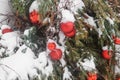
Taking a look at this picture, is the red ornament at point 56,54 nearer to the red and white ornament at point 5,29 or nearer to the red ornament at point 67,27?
the red ornament at point 67,27

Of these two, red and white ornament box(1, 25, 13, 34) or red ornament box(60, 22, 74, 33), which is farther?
red and white ornament box(1, 25, 13, 34)

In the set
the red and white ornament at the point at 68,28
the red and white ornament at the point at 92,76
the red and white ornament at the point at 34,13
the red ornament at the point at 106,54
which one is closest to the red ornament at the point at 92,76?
the red and white ornament at the point at 92,76

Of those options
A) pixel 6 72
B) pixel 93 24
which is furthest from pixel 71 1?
pixel 6 72

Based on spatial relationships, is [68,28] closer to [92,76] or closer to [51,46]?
[51,46]

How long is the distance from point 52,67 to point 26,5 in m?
0.52

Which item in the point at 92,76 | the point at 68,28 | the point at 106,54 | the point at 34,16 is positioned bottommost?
the point at 92,76

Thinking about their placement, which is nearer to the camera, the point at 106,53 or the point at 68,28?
the point at 68,28

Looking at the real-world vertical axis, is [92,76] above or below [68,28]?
below

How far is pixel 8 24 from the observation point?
2830 millimetres

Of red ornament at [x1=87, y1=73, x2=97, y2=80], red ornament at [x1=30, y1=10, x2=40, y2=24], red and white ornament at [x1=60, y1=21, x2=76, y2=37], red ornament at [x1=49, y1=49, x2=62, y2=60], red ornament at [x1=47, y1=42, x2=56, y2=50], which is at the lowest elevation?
red ornament at [x1=87, y1=73, x2=97, y2=80]

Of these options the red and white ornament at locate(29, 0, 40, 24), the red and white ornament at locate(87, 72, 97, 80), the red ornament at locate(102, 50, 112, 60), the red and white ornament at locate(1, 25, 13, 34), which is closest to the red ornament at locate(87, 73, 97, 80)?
the red and white ornament at locate(87, 72, 97, 80)

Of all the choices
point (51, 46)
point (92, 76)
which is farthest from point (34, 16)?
point (92, 76)

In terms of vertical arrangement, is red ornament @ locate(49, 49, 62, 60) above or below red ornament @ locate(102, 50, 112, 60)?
above

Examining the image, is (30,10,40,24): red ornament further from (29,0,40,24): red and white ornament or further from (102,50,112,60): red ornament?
(102,50,112,60): red ornament
